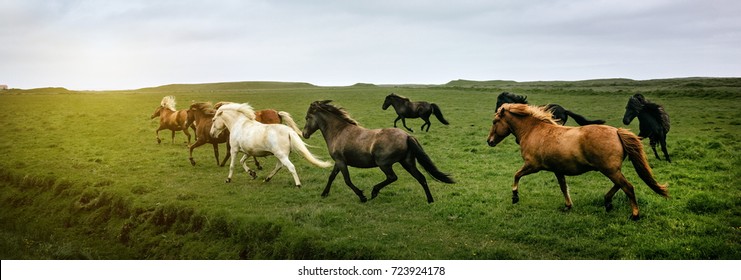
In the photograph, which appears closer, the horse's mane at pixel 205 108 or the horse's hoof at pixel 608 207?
the horse's hoof at pixel 608 207

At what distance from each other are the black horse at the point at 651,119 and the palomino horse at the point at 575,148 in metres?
6.09

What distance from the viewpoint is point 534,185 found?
953 cm

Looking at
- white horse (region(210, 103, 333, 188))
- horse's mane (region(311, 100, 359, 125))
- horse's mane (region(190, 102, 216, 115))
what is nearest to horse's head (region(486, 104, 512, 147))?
horse's mane (region(311, 100, 359, 125))

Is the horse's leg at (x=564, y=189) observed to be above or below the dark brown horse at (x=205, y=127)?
below

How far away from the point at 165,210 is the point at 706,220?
972 centimetres

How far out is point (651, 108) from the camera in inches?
484

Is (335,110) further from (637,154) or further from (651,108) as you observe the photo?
(651,108)

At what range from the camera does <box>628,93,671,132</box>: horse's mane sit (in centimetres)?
1203

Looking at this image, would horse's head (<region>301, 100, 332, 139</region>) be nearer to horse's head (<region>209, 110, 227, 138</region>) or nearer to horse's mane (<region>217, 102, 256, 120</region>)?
horse's mane (<region>217, 102, 256, 120</region>)

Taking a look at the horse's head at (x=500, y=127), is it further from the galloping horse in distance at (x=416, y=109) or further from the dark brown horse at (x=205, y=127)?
the galloping horse in distance at (x=416, y=109)

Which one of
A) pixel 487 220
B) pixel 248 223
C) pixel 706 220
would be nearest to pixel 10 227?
pixel 248 223

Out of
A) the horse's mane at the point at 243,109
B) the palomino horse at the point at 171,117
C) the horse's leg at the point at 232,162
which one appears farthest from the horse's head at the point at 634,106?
the palomino horse at the point at 171,117

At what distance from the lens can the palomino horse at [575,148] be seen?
654cm

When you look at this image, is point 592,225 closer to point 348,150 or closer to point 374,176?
point 348,150
